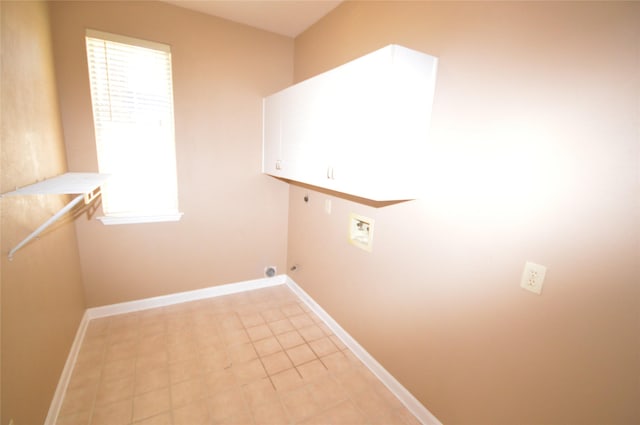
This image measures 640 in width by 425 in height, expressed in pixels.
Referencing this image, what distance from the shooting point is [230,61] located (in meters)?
2.60

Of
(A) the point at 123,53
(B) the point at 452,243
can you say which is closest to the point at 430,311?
(B) the point at 452,243

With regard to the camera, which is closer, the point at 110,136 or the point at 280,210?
the point at 110,136

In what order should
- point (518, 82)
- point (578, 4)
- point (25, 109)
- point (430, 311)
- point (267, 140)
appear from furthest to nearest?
point (267, 140)
point (430, 311)
point (25, 109)
point (518, 82)
point (578, 4)

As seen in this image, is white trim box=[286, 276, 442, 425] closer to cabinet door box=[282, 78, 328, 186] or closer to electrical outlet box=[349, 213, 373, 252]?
electrical outlet box=[349, 213, 373, 252]

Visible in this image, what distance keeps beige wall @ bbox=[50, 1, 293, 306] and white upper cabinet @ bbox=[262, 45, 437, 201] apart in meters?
1.08

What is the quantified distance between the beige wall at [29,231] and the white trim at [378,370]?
6.36 feet

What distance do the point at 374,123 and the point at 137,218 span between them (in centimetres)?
229

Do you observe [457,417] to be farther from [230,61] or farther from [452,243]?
[230,61]

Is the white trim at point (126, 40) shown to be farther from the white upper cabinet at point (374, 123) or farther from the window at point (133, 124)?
the white upper cabinet at point (374, 123)

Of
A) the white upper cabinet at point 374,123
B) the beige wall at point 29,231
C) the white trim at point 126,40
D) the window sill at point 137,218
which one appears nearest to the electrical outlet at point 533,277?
the white upper cabinet at point 374,123

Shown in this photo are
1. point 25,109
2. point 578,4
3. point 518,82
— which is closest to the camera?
point 578,4

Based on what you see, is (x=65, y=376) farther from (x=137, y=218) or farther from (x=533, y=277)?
(x=533, y=277)

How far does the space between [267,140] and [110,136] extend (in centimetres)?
132

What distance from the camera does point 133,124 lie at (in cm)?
233
